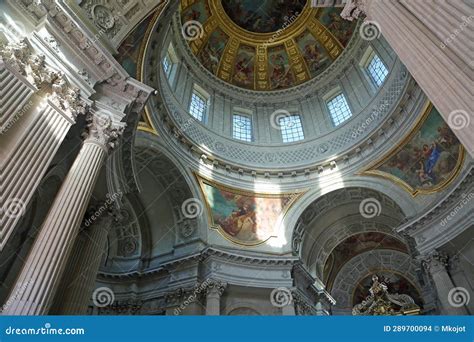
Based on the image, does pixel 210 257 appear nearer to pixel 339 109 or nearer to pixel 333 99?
pixel 339 109

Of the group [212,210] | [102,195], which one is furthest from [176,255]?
[102,195]

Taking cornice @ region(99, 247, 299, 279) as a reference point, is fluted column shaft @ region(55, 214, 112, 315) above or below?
below

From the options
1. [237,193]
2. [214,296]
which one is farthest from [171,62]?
[214,296]

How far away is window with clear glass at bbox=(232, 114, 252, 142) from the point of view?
19031 millimetres

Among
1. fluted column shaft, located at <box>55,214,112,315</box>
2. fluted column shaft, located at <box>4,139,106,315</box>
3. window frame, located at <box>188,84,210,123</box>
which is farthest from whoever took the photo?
window frame, located at <box>188,84,210,123</box>

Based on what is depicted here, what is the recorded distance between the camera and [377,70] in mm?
17500

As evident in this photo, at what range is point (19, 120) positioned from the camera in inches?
245

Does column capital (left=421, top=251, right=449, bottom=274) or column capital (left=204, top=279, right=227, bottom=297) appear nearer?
column capital (left=421, top=251, right=449, bottom=274)

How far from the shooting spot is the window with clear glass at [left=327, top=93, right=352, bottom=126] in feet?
59.9

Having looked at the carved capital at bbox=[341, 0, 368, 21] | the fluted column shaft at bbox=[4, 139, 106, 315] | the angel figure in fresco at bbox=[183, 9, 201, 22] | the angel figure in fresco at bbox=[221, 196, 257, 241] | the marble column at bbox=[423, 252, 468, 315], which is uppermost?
the angel figure in fresco at bbox=[183, 9, 201, 22]

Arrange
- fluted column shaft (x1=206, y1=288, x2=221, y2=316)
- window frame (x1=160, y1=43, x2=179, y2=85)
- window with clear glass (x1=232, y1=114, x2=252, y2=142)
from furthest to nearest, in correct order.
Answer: window with clear glass (x1=232, y1=114, x2=252, y2=142) → window frame (x1=160, y1=43, x2=179, y2=85) → fluted column shaft (x1=206, y1=288, x2=221, y2=316)

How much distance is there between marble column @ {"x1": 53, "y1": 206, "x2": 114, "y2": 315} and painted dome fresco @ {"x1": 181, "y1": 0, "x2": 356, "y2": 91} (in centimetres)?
1283

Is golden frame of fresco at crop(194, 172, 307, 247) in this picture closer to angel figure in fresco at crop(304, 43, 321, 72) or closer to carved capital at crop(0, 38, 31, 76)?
angel figure in fresco at crop(304, 43, 321, 72)

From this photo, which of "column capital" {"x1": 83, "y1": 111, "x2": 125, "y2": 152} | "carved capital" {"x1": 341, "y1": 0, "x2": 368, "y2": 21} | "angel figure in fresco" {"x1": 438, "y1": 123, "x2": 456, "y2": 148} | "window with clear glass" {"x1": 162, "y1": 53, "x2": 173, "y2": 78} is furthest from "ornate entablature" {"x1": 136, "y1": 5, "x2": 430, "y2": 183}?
"carved capital" {"x1": 341, "y1": 0, "x2": 368, "y2": 21}
